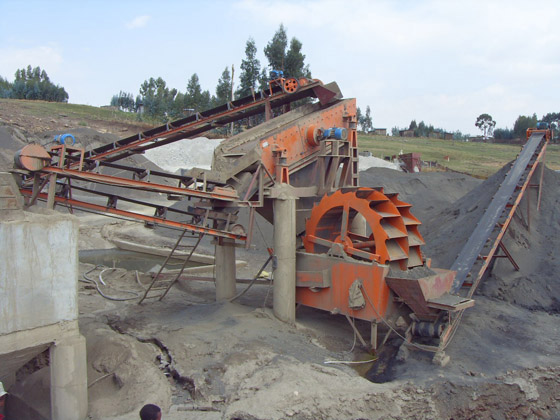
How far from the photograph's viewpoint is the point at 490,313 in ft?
30.9

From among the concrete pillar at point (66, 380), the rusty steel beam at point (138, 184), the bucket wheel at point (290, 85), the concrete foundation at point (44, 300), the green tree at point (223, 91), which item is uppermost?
the green tree at point (223, 91)

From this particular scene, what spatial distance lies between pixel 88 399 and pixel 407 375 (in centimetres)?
435

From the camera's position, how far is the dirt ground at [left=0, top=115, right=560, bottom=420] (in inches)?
249

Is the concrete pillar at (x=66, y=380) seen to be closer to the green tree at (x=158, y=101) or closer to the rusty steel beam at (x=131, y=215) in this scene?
the rusty steel beam at (x=131, y=215)

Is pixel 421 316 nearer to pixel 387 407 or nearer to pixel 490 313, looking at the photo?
pixel 490 313

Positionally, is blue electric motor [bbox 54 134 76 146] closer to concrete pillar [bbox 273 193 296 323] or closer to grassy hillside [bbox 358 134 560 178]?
concrete pillar [bbox 273 193 296 323]

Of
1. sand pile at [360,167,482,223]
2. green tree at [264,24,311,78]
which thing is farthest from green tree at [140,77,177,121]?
sand pile at [360,167,482,223]

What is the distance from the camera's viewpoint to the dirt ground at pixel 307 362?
20.7 feet

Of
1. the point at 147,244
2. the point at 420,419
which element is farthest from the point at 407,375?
the point at 147,244

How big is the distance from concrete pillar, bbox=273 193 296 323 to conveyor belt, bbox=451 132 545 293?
306cm

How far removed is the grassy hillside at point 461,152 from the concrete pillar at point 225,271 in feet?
92.7

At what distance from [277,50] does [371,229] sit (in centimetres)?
2664

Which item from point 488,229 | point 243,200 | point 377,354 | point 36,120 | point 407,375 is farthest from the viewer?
point 36,120

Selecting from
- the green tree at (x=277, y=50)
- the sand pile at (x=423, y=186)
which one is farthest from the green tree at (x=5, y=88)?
the sand pile at (x=423, y=186)
